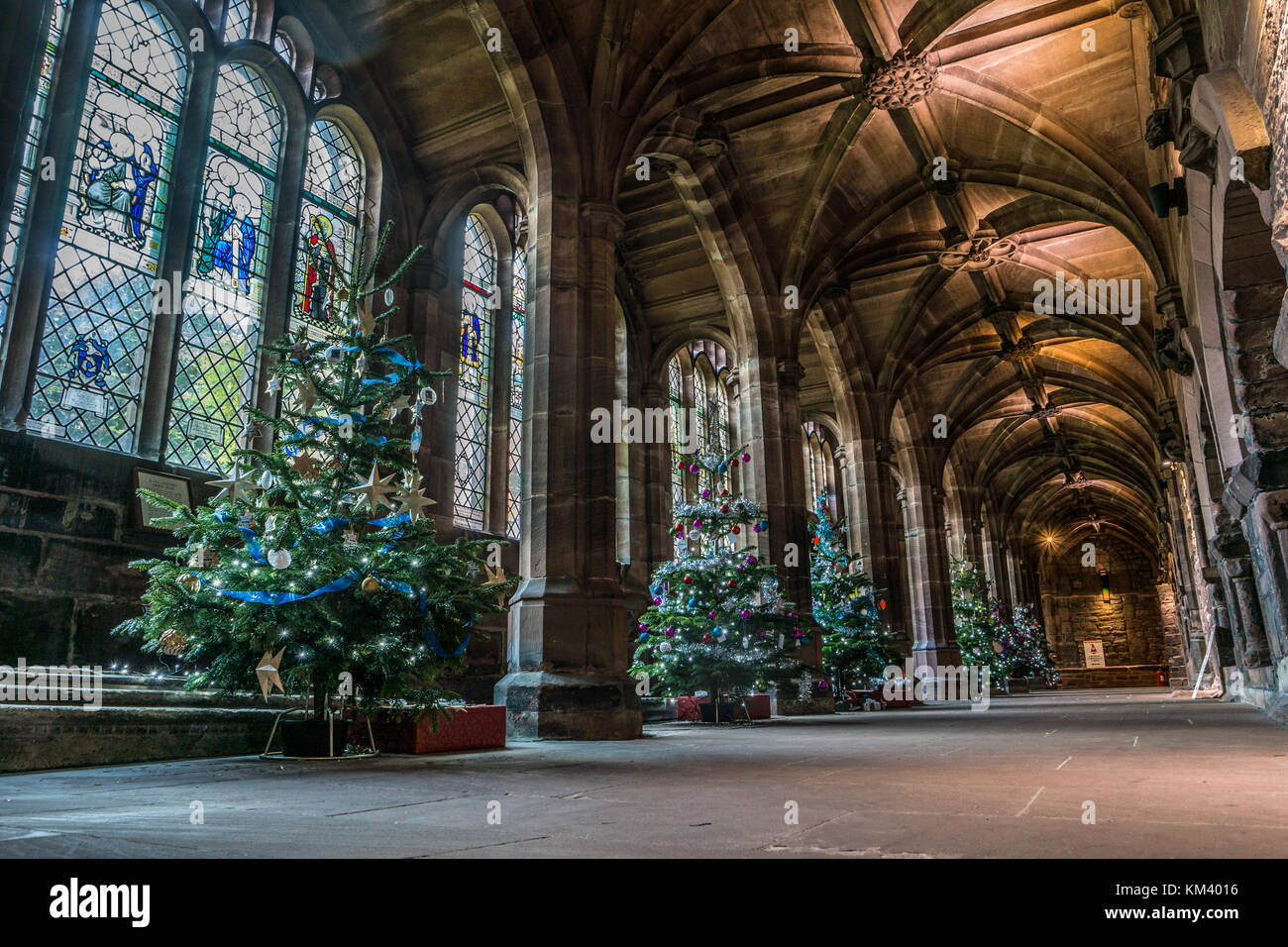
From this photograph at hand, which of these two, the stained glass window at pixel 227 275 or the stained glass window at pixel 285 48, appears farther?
the stained glass window at pixel 285 48

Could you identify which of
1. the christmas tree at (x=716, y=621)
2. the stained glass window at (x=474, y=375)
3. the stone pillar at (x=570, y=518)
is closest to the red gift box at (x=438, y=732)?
the stone pillar at (x=570, y=518)

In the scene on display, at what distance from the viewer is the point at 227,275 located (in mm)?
10070

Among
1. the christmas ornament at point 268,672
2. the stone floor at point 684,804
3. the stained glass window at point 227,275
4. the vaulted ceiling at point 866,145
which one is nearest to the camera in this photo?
the stone floor at point 684,804

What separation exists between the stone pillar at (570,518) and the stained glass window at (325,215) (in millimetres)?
3192

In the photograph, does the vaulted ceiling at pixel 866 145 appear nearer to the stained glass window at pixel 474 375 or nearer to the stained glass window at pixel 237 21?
the stained glass window at pixel 474 375

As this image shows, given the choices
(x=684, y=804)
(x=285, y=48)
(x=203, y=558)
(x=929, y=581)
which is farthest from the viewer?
(x=929, y=581)

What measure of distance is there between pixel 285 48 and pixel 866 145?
9.84 metres

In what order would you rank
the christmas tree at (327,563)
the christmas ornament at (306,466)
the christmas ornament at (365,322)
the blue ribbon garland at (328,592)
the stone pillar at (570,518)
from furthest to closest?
the stone pillar at (570,518) → the christmas ornament at (365,322) → the christmas ornament at (306,466) → the christmas tree at (327,563) → the blue ribbon garland at (328,592)

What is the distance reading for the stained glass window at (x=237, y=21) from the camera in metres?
10.6

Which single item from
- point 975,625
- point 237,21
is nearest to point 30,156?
point 237,21

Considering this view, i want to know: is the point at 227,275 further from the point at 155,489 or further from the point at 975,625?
the point at 975,625

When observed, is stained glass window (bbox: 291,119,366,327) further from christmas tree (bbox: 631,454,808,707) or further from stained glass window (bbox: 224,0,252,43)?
christmas tree (bbox: 631,454,808,707)

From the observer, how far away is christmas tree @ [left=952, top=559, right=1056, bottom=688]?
2473cm
